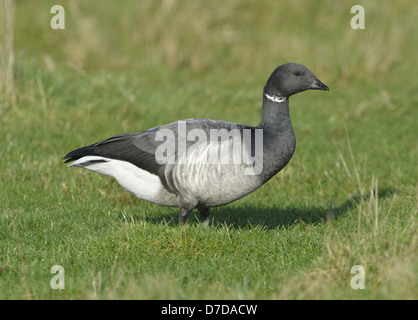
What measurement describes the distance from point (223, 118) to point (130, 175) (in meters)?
5.22

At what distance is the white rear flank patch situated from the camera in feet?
20.3

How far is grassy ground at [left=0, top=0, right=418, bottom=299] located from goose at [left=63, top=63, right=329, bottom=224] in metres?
0.40

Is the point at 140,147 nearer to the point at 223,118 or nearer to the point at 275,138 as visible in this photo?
the point at 275,138

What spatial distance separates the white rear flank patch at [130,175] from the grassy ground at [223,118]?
358 mm

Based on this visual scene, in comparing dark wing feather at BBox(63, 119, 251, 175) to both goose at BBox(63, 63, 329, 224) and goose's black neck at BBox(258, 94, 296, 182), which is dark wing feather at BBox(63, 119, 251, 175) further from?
goose's black neck at BBox(258, 94, 296, 182)

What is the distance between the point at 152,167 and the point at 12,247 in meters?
1.61

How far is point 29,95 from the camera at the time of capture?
10.7 meters

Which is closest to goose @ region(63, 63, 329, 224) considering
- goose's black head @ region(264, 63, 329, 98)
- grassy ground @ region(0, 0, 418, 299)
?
goose's black head @ region(264, 63, 329, 98)

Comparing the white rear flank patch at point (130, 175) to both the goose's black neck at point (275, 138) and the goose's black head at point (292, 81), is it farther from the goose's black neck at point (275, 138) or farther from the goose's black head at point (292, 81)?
the goose's black head at point (292, 81)

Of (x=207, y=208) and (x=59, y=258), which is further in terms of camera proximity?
(x=207, y=208)

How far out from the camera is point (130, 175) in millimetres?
6289

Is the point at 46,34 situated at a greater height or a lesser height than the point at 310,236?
greater
